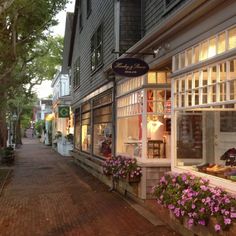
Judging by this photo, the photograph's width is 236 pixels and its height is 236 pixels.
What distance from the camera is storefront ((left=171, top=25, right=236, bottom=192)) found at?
7141mm

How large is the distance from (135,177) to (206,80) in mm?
3998

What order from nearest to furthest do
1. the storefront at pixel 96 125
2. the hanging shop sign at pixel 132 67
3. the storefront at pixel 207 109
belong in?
the storefront at pixel 207 109
the hanging shop sign at pixel 132 67
the storefront at pixel 96 125

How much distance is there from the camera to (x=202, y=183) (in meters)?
7.29

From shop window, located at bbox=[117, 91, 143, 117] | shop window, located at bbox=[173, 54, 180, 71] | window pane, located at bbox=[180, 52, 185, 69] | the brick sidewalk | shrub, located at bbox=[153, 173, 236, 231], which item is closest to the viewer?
shrub, located at bbox=[153, 173, 236, 231]

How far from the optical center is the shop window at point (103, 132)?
51.4 ft

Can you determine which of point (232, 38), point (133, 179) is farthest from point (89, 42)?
point (232, 38)

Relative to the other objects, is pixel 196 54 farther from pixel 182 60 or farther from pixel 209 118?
pixel 209 118

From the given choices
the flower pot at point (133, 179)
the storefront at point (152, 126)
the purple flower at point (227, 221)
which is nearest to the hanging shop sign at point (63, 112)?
the storefront at point (152, 126)

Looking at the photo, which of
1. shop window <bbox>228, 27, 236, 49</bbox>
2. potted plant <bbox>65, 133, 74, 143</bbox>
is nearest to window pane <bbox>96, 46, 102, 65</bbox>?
shop window <bbox>228, 27, 236, 49</bbox>

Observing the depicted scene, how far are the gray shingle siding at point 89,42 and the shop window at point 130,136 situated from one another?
256cm

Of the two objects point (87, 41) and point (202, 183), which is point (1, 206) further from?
point (87, 41)

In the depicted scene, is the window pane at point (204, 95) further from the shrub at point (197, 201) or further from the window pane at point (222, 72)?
the shrub at point (197, 201)

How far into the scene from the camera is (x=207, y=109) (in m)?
8.18

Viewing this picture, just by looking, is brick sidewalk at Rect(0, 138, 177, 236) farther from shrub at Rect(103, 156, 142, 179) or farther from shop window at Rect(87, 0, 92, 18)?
shop window at Rect(87, 0, 92, 18)
